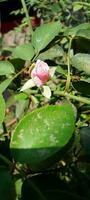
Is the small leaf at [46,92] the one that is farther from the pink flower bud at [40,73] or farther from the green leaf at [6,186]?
the green leaf at [6,186]

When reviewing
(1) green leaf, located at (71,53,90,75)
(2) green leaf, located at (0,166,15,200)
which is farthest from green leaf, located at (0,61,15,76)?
(2) green leaf, located at (0,166,15,200)

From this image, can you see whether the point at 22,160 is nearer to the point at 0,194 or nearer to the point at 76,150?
the point at 0,194

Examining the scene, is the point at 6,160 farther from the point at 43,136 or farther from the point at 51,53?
the point at 51,53

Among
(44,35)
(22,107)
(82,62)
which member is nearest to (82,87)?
(82,62)

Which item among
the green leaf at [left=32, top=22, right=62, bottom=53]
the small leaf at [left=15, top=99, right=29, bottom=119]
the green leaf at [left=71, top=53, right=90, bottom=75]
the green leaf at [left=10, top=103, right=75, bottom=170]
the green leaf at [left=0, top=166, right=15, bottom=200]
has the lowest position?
the small leaf at [left=15, top=99, right=29, bottom=119]

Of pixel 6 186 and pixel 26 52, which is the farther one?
pixel 26 52

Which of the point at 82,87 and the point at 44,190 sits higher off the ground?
the point at 82,87

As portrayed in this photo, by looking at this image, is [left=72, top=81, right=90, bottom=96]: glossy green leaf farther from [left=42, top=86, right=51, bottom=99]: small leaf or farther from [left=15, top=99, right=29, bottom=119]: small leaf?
[left=15, top=99, right=29, bottom=119]: small leaf
